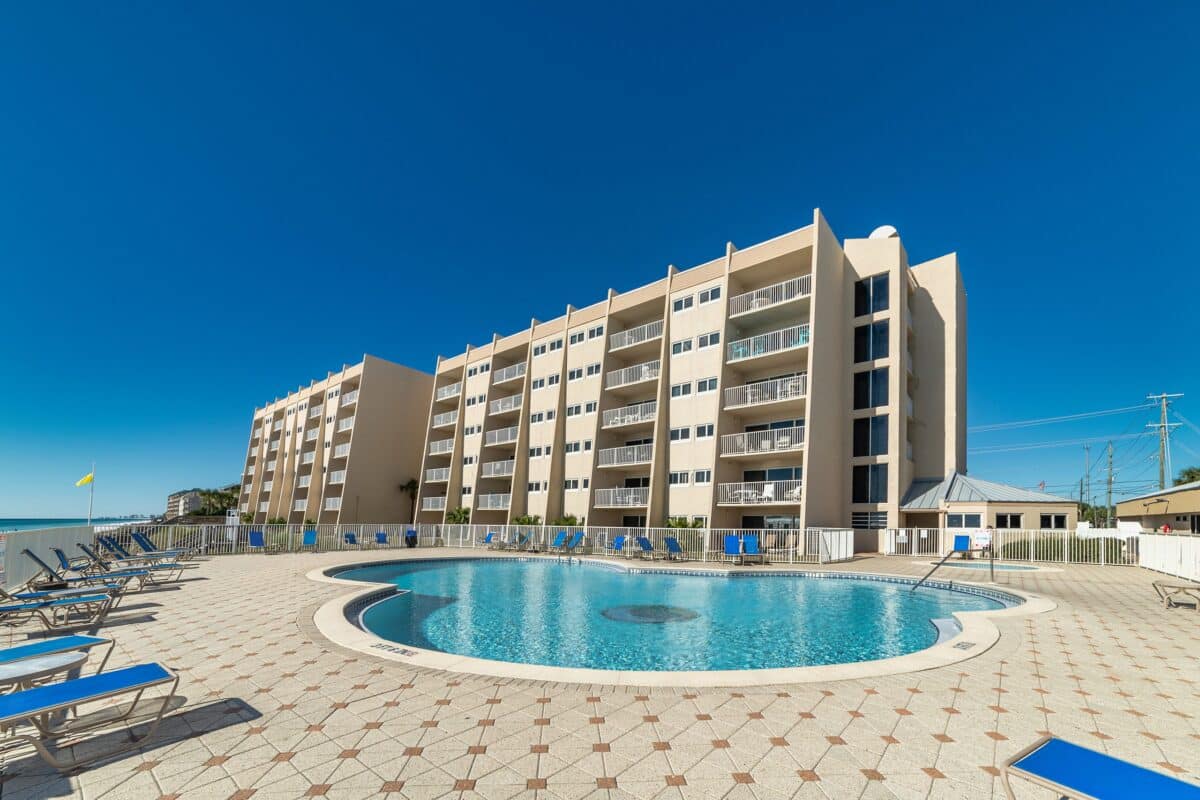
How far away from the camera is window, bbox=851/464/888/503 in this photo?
2295 centimetres

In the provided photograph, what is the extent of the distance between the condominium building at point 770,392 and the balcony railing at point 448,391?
1090 cm

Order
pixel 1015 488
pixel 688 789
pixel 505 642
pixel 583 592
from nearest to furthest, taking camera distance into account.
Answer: pixel 688 789
pixel 505 642
pixel 583 592
pixel 1015 488

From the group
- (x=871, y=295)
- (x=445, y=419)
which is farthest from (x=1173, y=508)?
(x=445, y=419)

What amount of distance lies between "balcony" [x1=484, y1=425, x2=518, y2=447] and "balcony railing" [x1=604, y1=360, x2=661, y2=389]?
8.23 metres

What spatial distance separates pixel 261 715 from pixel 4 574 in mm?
10917

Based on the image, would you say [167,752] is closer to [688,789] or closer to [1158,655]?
[688,789]

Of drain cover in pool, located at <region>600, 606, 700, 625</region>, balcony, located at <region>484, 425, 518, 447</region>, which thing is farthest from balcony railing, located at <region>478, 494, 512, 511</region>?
drain cover in pool, located at <region>600, 606, 700, 625</region>

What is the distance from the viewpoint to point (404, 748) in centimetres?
386

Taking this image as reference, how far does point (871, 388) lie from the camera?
2381cm

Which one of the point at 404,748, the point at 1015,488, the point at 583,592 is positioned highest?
the point at 1015,488

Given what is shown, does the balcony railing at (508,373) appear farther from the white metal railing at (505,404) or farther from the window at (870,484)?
the window at (870,484)

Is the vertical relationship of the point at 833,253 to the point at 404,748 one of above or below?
above

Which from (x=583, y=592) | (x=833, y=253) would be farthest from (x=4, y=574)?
(x=833, y=253)

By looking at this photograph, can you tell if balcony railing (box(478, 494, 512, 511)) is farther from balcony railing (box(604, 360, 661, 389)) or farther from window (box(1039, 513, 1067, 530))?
window (box(1039, 513, 1067, 530))
